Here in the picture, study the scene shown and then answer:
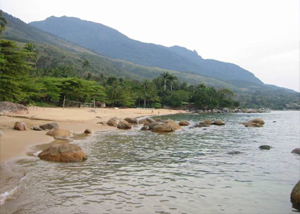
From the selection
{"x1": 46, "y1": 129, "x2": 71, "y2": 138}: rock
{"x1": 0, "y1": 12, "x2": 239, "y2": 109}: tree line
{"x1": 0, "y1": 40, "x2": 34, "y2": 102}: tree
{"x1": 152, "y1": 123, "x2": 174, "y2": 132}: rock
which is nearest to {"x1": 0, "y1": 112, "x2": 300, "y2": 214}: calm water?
{"x1": 46, "y1": 129, "x2": 71, "y2": 138}: rock

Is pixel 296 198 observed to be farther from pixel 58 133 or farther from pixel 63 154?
pixel 58 133

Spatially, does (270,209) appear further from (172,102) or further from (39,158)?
(172,102)

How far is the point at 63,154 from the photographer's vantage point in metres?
12.0

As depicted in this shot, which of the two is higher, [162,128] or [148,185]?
[162,128]

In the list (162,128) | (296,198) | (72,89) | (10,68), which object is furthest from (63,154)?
(72,89)

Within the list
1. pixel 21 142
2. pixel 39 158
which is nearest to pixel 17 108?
pixel 21 142

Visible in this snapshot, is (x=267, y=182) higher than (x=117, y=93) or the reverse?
the reverse

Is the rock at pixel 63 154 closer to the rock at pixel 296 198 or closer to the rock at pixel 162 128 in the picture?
the rock at pixel 296 198

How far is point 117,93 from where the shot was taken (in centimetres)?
8925

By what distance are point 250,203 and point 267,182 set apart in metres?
2.84

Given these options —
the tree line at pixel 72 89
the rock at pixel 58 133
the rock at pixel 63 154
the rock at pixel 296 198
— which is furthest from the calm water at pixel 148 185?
the tree line at pixel 72 89

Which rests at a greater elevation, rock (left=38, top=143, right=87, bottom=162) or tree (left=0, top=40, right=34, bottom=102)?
tree (left=0, top=40, right=34, bottom=102)

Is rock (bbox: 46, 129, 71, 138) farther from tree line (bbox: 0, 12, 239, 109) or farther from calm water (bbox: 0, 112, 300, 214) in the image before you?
tree line (bbox: 0, 12, 239, 109)

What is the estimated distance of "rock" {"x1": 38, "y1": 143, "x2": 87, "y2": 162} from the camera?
11984 mm
